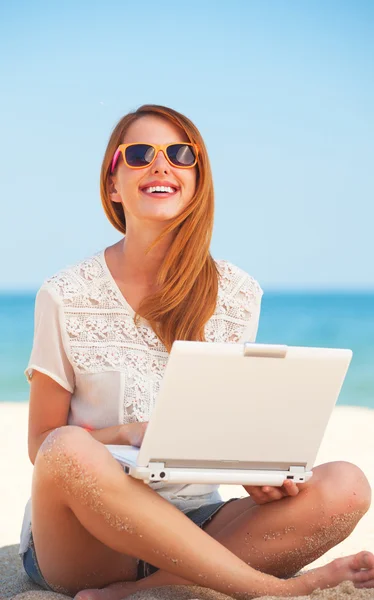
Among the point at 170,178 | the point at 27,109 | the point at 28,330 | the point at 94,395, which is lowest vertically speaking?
the point at 28,330

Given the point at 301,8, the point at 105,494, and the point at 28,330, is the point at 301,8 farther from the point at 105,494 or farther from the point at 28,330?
the point at 105,494

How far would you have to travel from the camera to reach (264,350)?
2.33 metres

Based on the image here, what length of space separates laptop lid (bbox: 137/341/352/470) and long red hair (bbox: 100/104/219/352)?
2.48ft

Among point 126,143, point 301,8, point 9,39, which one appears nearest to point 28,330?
point 9,39

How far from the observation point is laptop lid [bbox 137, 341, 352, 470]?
7.59ft

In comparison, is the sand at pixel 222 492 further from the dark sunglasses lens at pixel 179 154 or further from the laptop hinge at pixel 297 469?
the dark sunglasses lens at pixel 179 154

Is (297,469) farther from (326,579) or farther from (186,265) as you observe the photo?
(186,265)

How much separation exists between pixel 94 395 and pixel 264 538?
27.4 inches

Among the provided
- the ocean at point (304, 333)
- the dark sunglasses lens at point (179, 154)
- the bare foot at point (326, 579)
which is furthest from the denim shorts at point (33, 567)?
the ocean at point (304, 333)

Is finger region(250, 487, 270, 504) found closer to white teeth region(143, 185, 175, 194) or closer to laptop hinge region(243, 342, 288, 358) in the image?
laptop hinge region(243, 342, 288, 358)

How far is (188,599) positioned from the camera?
271cm

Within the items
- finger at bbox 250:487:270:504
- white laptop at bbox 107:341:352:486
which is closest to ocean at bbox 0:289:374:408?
finger at bbox 250:487:270:504

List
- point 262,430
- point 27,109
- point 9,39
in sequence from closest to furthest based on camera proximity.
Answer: point 262,430
point 9,39
point 27,109

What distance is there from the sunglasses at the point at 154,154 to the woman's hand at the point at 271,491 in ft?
3.70
